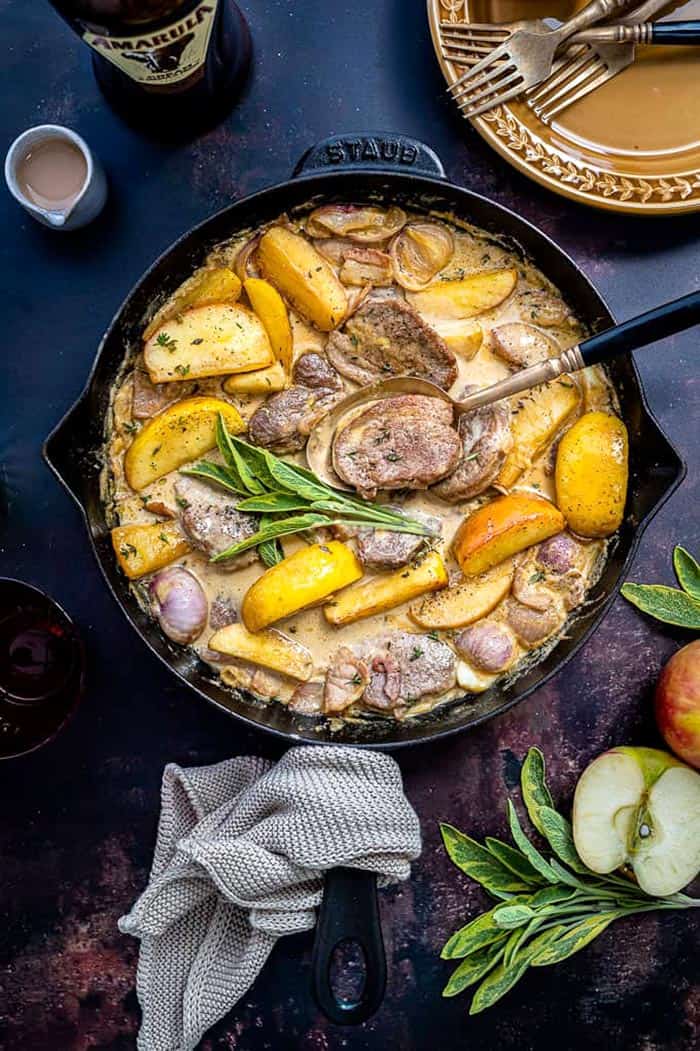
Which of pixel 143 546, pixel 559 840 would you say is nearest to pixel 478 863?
pixel 559 840

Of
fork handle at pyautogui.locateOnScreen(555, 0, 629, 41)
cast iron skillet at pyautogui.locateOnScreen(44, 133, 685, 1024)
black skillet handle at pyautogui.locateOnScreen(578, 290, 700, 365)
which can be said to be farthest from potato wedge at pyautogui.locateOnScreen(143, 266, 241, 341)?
fork handle at pyautogui.locateOnScreen(555, 0, 629, 41)

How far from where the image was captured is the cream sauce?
7.94 ft

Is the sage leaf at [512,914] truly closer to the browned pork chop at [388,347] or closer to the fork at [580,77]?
the browned pork chop at [388,347]

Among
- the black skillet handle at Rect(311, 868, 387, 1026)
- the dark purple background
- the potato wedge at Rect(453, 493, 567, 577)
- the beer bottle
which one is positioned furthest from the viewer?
the dark purple background

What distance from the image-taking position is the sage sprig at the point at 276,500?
2.30m

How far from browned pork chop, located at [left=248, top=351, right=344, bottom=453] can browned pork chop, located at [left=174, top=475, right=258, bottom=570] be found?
17cm

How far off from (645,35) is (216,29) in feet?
3.37

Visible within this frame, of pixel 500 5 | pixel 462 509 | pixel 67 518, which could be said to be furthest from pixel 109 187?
pixel 462 509

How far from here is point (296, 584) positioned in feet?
7.45

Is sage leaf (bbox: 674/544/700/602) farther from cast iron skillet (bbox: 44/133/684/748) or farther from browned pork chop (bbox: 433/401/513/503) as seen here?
browned pork chop (bbox: 433/401/513/503)

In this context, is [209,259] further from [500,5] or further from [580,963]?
[580,963]

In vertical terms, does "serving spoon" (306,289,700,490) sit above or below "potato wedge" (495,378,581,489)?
above

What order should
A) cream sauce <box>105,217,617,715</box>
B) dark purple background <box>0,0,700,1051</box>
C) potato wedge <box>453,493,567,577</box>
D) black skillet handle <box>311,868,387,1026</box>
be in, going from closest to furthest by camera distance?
black skillet handle <box>311,868,387,1026</box> < potato wedge <box>453,493,567,577</box> < cream sauce <box>105,217,617,715</box> < dark purple background <box>0,0,700,1051</box>

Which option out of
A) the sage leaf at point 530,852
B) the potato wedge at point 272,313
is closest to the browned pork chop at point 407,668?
the sage leaf at point 530,852
